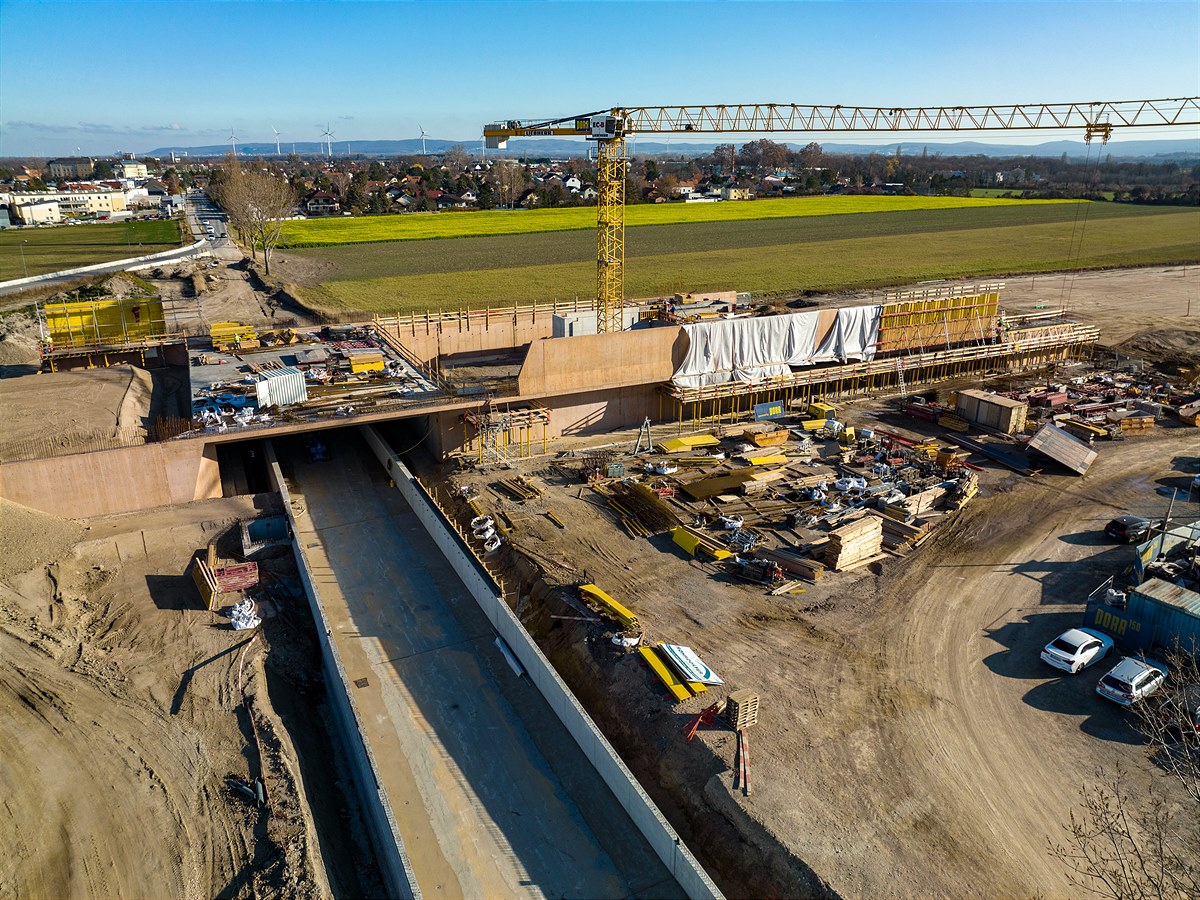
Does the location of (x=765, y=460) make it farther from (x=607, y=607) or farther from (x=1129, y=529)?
(x=607, y=607)

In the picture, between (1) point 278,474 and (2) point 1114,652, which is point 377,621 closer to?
(1) point 278,474

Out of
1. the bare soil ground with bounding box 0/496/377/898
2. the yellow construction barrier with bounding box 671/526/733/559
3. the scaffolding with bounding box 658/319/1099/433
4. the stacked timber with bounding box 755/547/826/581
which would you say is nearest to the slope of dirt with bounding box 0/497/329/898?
the bare soil ground with bounding box 0/496/377/898

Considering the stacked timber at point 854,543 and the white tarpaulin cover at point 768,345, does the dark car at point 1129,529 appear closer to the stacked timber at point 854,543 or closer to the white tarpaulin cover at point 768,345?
the stacked timber at point 854,543

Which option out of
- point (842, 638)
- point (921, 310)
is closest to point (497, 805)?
point (842, 638)

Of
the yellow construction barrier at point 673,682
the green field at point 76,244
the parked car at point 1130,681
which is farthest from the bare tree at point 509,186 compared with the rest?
the parked car at point 1130,681

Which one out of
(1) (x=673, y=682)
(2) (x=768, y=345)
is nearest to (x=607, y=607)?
(1) (x=673, y=682)
